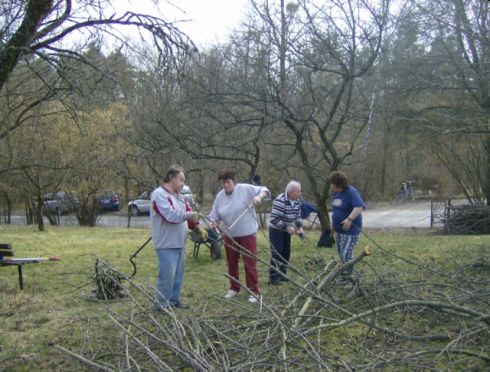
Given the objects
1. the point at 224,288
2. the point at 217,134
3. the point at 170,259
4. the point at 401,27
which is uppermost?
the point at 401,27

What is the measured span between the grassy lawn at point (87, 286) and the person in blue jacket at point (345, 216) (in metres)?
0.31

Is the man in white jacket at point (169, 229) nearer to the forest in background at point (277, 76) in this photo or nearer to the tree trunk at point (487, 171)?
the forest in background at point (277, 76)

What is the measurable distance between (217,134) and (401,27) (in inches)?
151

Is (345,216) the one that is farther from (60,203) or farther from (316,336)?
(60,203)

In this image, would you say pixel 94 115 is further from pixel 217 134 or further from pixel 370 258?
→ pixel 370 258

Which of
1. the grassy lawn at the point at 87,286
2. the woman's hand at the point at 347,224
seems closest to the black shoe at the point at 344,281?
the grassy lawn at the point at 87,286

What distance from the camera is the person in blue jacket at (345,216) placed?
5.88 m

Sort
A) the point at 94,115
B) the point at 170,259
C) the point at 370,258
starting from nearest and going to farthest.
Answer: the point at 170,259 → the point at 370,258 → the point at 94,115

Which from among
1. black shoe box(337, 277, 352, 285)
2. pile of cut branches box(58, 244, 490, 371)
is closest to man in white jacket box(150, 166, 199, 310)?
pile of cut branches box(58, 244, 490, 371)

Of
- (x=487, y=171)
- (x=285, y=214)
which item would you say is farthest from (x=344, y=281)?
(x=487, y=171)

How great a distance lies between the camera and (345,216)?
6023mm

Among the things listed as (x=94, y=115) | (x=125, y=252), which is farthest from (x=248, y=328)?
(x=94, y=115)

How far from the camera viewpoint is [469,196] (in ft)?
59.3

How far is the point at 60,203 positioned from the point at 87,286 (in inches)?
681
